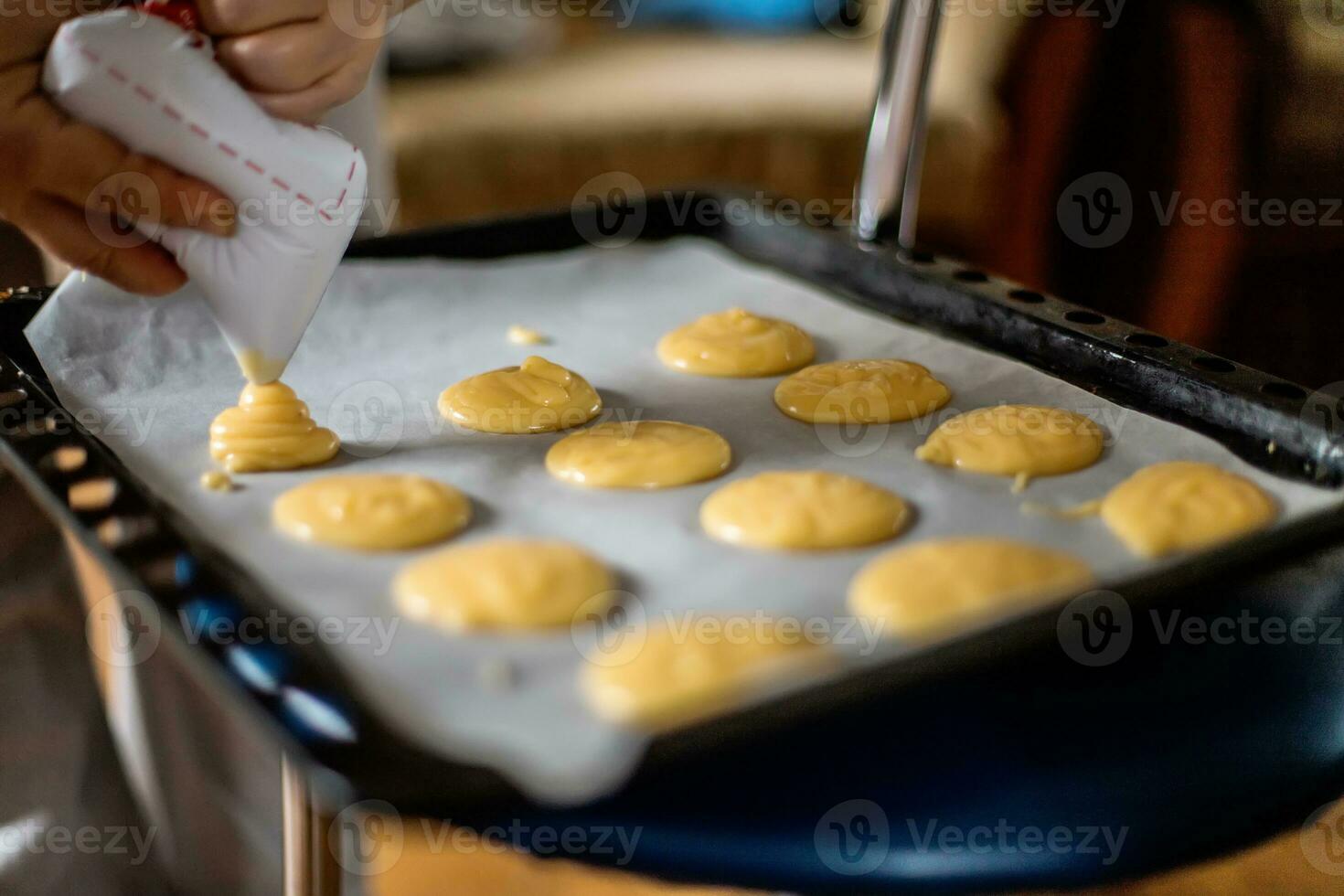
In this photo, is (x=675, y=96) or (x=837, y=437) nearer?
(x=837, y=437)

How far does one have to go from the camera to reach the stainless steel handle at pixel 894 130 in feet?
3.42

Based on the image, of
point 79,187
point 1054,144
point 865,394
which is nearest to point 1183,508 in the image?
point 865,394

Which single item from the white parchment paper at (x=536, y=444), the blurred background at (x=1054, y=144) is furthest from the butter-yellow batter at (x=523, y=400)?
the blurred background at (x=1054, y=144)

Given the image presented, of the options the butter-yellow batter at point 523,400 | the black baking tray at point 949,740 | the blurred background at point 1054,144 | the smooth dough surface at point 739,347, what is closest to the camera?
the black baking tray at point 949,740

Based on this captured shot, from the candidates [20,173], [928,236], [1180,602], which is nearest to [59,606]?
[20,173]

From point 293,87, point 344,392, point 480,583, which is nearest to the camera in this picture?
point 480,583

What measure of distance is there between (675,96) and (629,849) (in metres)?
1.86

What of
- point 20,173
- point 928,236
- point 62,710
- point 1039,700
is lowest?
point 62,710

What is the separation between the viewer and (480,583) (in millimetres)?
644

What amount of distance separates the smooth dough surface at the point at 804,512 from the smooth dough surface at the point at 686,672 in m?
0.10

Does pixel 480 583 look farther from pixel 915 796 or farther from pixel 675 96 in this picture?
pixel 675 96

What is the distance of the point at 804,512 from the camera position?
73 centimetres

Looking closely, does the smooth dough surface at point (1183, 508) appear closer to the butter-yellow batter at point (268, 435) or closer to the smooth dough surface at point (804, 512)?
the smooth dough surface at point (804, 512)

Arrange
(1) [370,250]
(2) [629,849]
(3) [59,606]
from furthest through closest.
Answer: (3) [59,606]
(1) [370,250]
(2) [629,849]
